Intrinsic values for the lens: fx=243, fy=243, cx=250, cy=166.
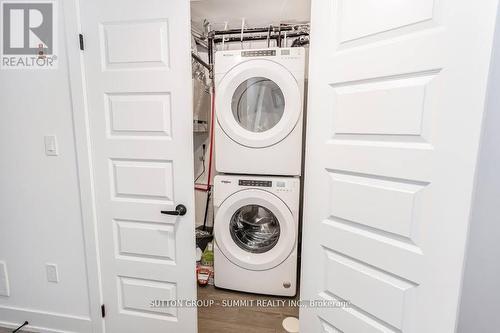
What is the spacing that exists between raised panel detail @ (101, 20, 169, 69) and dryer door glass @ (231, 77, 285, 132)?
696mm

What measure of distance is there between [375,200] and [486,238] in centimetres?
35

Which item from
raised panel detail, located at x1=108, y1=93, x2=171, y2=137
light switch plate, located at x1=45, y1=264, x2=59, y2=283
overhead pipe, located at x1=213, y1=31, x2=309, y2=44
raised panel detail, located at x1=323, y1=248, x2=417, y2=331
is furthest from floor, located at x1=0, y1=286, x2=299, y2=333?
overhead pipe, located at x1=213, y1=31, x2=309, y2=44

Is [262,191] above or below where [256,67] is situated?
below

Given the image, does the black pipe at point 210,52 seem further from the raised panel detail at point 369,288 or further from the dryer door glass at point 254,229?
the raised panel detail at point 369,288

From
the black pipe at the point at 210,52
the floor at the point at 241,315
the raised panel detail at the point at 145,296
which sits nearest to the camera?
the raised panel detail at the point at 145,296

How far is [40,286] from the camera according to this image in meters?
1.53

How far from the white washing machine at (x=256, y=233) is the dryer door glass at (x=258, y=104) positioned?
1.40ft

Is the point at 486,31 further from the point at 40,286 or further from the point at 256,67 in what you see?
the point at 40,286

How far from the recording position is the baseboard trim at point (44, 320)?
4.93ft

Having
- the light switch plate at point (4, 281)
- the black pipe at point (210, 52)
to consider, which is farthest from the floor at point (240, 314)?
the black pipe at point (210, 52)

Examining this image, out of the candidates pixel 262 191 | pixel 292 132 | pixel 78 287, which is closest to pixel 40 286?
pixel 78 287

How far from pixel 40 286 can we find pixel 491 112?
240 cm
